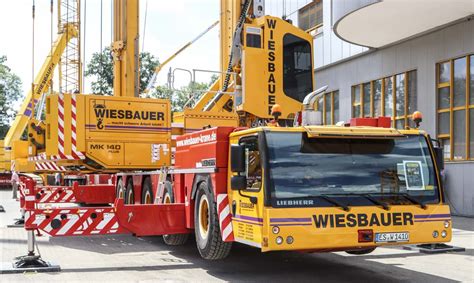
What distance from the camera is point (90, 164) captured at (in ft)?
43.0

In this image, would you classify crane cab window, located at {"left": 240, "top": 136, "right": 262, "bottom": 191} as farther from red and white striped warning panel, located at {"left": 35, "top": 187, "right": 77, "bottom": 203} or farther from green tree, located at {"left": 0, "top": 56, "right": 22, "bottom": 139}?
green tree, located at {"left": 0, "top": 56, "right": 22, "bottom": 139}

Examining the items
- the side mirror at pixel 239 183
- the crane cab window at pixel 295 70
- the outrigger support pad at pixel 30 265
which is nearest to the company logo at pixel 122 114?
the crane cab window at pixel 295 70

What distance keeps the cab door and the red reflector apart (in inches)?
48.3

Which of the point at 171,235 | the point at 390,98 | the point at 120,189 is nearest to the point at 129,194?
the point at 120,189

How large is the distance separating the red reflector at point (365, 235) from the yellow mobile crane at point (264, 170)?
1 centimetres

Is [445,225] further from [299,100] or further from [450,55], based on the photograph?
[450,55]

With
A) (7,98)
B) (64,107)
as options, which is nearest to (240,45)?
(64,107)

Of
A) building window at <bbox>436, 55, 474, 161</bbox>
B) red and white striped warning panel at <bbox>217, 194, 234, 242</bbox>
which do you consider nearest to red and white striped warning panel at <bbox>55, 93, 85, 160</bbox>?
red and white striped warning panel at <bbox>217, 194, 234, 242</bbox>

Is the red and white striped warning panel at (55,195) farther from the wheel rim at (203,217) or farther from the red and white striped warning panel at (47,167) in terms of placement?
the wheel rim at (203,217)

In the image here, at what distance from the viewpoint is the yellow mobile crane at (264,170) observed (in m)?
Result: 7.28

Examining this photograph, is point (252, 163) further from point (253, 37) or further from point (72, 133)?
point (72, 133)

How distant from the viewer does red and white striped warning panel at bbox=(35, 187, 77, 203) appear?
1440cm

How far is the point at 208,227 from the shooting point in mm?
8703

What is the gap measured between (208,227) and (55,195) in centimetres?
707
